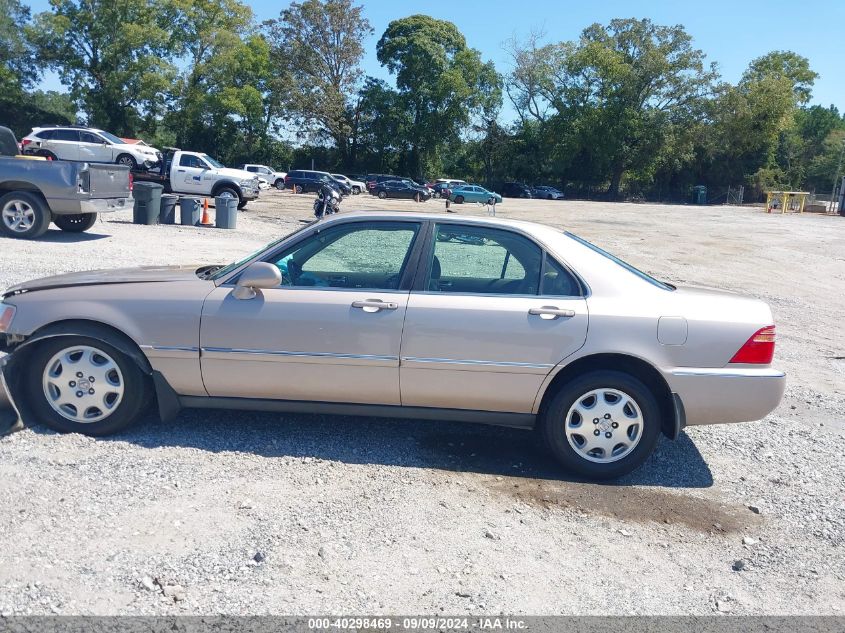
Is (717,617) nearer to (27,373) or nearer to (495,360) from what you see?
(495,360)

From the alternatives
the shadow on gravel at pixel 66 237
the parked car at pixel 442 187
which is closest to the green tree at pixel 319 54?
the parked car at pixel 442 187

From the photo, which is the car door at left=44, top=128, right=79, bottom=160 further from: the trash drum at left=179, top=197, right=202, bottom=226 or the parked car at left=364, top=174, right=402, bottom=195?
the parked car at left=364, top=174, right=402, bottom=195

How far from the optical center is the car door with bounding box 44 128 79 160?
29.5m

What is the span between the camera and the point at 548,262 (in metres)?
4.78

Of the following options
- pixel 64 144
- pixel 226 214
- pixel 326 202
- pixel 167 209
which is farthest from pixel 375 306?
pixel 64 144

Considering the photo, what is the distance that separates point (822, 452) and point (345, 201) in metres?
38.1

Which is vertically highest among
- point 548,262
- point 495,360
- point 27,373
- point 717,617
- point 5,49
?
point 5,49

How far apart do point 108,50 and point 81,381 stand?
58069mm

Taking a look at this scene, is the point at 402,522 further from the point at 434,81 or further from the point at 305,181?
the point at 434,81

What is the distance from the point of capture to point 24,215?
1319 cm

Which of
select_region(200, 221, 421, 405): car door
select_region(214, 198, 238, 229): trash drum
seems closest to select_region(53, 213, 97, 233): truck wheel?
select_region(214, 198, 238, 229): trash drum

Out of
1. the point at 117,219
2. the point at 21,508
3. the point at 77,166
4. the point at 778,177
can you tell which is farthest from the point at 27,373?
the point at 778,177

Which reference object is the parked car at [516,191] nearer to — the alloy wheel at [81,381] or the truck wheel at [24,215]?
the truck wheel at [24,215]

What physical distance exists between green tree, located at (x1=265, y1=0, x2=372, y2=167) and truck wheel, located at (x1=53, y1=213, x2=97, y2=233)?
160ft
